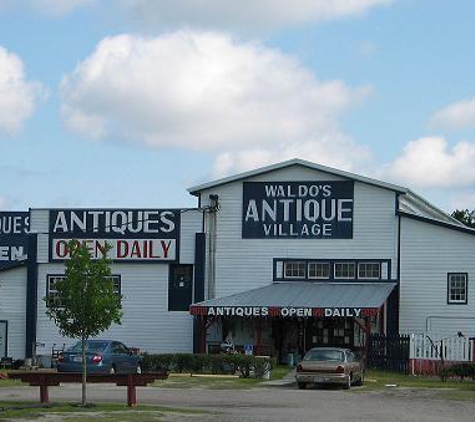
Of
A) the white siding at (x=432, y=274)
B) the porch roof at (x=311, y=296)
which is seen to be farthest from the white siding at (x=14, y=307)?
the white siding at (x=432, y=274)

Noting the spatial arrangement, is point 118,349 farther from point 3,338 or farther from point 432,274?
point 432,274

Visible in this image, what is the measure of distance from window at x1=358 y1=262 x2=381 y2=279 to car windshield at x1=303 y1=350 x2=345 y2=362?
520 inches

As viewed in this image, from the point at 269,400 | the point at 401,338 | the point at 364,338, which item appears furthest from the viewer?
the point at 364,338

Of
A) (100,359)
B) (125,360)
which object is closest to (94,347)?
(100,359)

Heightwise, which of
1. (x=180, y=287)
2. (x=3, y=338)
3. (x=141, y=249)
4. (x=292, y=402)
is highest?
(x=141, y=249)

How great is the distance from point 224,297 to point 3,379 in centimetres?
1377

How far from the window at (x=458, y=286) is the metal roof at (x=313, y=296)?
2.35 metres

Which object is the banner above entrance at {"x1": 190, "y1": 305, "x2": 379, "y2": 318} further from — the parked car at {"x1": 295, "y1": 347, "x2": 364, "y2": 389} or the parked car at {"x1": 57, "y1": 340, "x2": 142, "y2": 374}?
the parked car at {"x1": 295, "y1": 347, "x2": 364, "y2": 389}

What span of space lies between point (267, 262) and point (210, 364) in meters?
8.74

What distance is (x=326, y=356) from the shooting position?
119 feet

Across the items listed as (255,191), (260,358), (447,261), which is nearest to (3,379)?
(260,358)

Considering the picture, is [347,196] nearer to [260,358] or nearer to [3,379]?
[260,358]

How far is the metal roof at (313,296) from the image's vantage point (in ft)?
153

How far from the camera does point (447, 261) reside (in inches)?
1921
